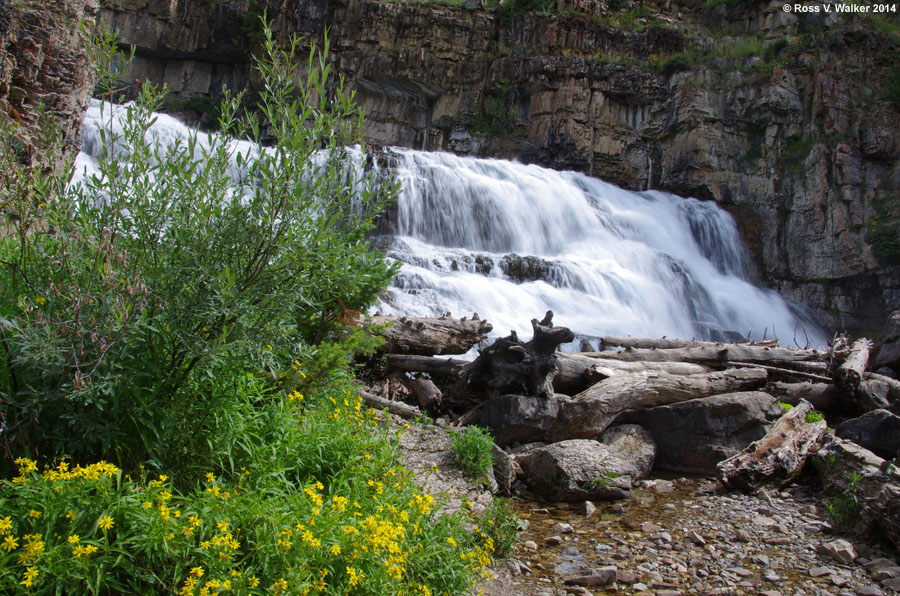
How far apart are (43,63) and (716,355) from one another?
9.54m

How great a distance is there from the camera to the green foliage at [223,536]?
2.22 meters

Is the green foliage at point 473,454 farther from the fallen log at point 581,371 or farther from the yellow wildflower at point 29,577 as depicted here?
the yellow wildflower at point 29,577

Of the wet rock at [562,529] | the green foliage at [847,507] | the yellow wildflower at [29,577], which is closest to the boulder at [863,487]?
the green foliage at [847,507]

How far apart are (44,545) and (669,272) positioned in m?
20.5

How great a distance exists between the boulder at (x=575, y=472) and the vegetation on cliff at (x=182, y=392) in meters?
2.16

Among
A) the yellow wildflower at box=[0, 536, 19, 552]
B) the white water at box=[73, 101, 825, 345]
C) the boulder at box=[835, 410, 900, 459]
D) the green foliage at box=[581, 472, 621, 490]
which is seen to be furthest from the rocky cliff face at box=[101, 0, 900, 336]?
the yellow wildflower at box=[0, 536, 19, 552]

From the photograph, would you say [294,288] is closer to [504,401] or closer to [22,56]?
[504,401]

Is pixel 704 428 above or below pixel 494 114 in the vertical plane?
below

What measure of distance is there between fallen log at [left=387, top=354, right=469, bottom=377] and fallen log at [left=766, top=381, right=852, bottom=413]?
481 centimetres

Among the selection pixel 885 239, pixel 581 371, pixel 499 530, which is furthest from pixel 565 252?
pixel 499 530

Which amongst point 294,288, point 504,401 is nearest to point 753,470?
point 504,401

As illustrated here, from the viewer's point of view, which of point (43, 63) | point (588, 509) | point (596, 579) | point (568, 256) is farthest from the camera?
point (568, 256)

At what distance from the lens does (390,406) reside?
6273mm

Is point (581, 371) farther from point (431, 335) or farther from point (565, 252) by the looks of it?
point (565, 252)
